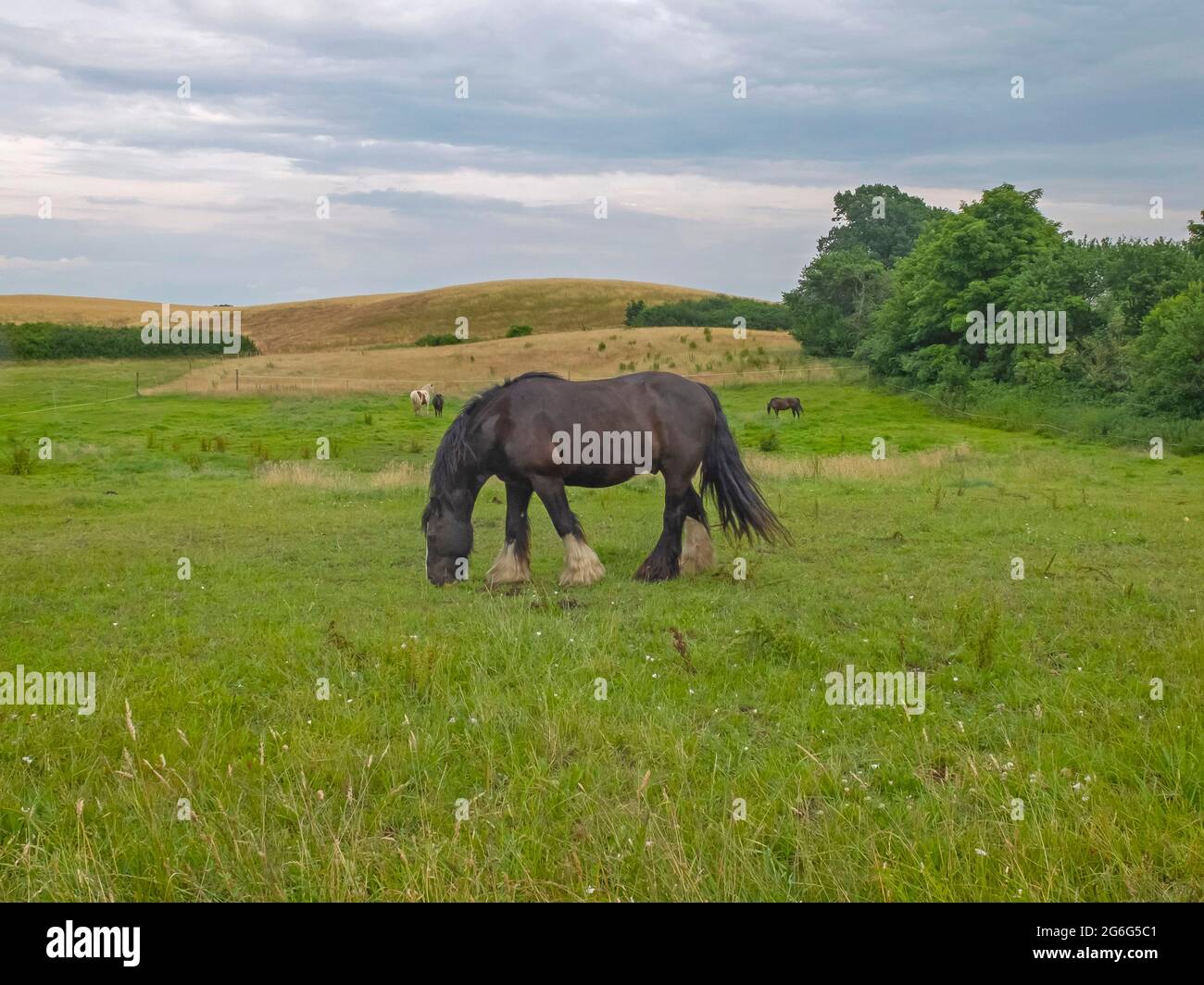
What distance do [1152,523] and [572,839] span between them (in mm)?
13008

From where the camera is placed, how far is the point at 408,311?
282 ft

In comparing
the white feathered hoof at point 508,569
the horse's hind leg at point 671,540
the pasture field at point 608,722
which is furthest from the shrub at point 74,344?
the horse's hind leg at point 671,540

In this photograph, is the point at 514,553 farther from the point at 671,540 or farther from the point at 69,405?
the point at 69,405

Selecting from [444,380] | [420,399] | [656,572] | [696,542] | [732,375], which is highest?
[732,375]

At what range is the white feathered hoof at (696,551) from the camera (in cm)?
1100

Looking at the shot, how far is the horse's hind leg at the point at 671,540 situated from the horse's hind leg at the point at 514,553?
131 cm

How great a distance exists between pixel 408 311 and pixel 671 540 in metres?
79.1

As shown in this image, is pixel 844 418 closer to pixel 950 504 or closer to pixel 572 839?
pixel 950 504

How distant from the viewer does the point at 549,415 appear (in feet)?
34.6

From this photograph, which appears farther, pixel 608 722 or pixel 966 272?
pixel 966 272

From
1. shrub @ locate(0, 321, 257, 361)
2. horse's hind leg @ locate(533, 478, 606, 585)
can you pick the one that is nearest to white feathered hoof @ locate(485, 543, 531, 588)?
horse's hind leg @ locate(533, 478, 606, 585)

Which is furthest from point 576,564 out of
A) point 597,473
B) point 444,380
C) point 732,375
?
point 444,380

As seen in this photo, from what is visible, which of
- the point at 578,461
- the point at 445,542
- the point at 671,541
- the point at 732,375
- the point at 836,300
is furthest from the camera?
the point at 836,300

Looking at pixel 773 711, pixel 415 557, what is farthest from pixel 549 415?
pixel 773 711
